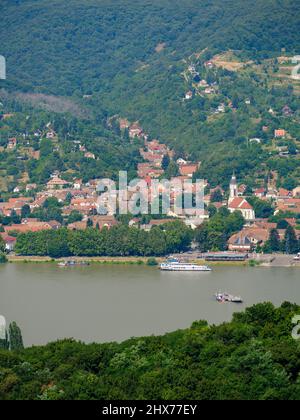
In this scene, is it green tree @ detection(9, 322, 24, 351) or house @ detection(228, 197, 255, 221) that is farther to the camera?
house @ detection(228, 197, 255, 221)

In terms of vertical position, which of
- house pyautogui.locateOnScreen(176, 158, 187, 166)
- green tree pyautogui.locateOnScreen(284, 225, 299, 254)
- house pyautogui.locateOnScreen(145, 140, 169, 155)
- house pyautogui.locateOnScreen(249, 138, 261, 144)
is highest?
house pyautogui.locateOnScreen(249, 138, 261, 144)

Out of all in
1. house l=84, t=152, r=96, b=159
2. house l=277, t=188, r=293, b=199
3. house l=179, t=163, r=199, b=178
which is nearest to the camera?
house l=277, t=188, r=293, b=199

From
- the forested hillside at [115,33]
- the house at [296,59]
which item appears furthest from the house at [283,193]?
the forested hillside at [115,33]

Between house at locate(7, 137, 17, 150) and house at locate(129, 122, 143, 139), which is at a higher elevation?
house at locate(129, 122, 143, 139)

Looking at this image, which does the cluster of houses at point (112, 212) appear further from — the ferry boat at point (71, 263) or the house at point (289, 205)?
the ferry boat at point (71, 263)

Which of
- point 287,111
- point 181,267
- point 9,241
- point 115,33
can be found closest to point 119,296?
point 181,267

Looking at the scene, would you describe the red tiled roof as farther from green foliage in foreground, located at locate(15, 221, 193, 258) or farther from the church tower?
green foliage in foreground, located at locate(15, 221, 193, 258)

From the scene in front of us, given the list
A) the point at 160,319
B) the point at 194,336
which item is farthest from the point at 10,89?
the point at 194,336

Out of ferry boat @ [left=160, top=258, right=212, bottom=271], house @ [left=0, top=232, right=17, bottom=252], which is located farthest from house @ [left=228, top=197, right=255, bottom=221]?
ferry boat @ [left=160, top=258, right=212, bottom=271]
